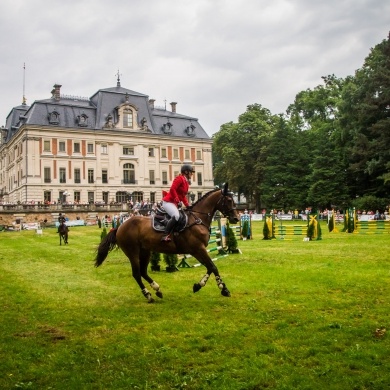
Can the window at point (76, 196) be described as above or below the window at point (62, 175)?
below

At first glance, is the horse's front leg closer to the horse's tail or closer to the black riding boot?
the black riding boot

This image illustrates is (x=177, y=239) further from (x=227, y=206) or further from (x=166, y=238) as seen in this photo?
(x=227, y=206)

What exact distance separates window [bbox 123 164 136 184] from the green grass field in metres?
59.1

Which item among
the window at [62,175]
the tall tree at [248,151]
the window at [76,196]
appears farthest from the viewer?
the window at [76,196]

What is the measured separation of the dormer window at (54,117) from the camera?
64.8m

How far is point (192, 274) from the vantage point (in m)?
13.0

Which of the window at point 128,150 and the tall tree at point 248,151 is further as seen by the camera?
the window at point 128,150

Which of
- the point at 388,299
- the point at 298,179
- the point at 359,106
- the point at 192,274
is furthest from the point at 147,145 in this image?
the point at 388,299

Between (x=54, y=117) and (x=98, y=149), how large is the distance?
8050mm

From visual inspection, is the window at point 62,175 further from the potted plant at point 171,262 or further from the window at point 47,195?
the potted plant at point 171,262

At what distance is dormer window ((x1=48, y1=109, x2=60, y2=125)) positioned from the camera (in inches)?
2552

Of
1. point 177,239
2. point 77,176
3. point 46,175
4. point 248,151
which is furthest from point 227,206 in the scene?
point 77,176

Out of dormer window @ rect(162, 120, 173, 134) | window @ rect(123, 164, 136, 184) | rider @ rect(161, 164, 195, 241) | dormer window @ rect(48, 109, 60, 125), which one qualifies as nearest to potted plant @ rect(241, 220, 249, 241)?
rider @ rect(161, 164, 195, 241)

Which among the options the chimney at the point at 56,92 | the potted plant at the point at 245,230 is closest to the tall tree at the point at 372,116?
the potted plant at the point at 245,230
